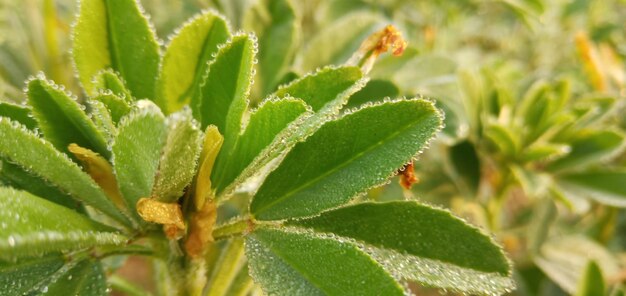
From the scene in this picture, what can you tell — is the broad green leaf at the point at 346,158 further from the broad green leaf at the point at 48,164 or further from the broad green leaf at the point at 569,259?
the broad green leaf at the point at 569,259

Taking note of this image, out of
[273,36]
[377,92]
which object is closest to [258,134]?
[377,92]

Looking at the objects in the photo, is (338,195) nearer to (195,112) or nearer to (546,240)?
(195,112)

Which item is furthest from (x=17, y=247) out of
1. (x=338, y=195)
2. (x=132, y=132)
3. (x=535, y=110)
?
(x=535, y=110)

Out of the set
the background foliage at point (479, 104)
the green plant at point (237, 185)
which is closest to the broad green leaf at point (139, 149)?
the green plant at point (237, 185)

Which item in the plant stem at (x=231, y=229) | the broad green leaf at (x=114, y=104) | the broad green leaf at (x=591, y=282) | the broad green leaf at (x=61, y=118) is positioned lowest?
the broad green leaf at (x=591, y=282)

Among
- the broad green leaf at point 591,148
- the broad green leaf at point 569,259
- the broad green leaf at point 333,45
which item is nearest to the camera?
the broad green leaf at point 333,45

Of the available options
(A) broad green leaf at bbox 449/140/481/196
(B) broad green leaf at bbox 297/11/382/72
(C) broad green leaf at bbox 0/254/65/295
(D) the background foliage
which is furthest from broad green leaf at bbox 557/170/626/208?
(C) broad green leaf at bbox 0/254/65/295
